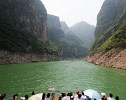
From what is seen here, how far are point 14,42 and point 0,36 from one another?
16291 millimetres

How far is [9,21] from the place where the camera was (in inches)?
7869

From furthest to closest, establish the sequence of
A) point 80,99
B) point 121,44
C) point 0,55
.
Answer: point 0,55, point 121,44, point 80,99

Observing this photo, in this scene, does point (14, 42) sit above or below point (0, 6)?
below

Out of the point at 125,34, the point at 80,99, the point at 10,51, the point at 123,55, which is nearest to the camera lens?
the point at 80,99

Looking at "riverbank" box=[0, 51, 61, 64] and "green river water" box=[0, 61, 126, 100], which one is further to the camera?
"riverbank" box=[0, 51, 61, 64]

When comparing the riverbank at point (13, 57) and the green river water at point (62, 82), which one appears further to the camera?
the riverbank at point (13, 57)

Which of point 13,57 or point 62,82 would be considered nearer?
point 62,82

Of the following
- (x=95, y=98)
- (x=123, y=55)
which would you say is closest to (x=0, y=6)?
(x=123, y=55)

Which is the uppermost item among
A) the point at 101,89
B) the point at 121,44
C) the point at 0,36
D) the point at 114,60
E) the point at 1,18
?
the point at 1,18

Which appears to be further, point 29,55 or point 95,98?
point 29,55

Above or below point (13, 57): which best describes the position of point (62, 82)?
below

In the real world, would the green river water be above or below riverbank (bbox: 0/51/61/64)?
below

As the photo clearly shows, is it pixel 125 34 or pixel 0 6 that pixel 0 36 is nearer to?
pixel 0 6

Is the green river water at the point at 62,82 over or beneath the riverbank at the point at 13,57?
beneath
